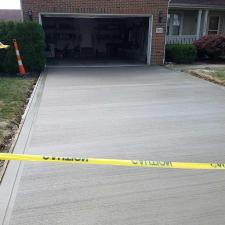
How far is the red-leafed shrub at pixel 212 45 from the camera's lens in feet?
57.5

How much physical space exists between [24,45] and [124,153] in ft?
31.8

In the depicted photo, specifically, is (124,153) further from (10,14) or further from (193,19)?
(10,14)

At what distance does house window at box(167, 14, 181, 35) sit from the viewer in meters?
21.7

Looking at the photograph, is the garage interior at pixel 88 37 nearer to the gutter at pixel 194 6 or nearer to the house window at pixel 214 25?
the gutter at pixel 194 6

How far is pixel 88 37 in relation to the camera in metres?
23.4

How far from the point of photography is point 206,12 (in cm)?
2123

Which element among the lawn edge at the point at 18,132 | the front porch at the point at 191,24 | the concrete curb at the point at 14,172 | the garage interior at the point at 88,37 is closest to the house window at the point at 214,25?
the front porch at the point at 191,24

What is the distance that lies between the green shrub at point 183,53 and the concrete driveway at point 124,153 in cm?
674

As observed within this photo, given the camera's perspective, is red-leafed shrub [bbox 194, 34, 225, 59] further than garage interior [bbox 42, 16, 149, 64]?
No

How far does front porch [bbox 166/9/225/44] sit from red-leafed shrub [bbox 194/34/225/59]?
3.56 m

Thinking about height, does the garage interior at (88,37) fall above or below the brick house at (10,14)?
below

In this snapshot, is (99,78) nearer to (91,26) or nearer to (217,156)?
(217,156)

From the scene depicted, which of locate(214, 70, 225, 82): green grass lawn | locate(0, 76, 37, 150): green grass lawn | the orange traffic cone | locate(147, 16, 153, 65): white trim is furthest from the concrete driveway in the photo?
locate(147, 16, 153, 65): white trim

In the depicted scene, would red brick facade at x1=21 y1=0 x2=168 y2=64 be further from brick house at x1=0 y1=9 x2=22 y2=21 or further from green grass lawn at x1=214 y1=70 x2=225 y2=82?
brick house at x1=0 y1=9 x2=22 y2=21
